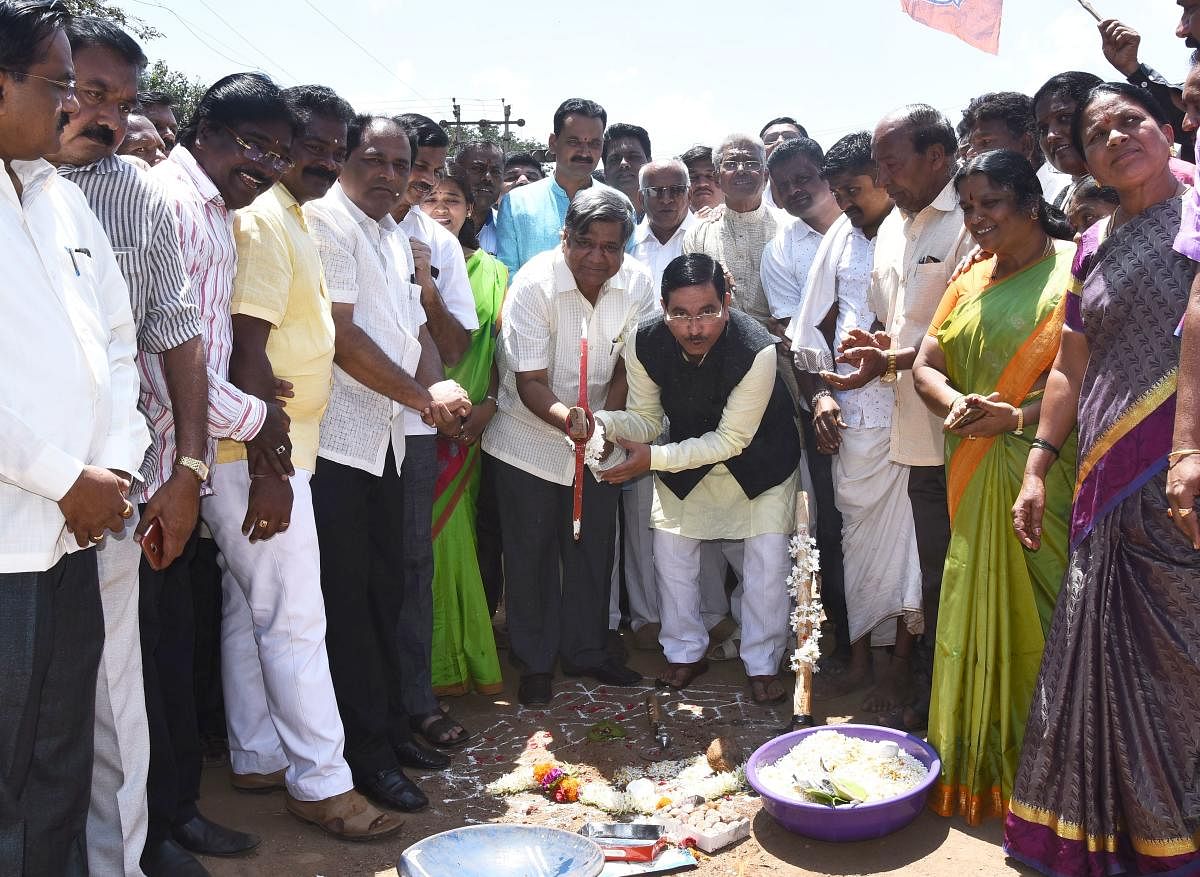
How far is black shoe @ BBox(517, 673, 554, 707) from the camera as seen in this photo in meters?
5.01

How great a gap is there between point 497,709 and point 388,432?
1.61m

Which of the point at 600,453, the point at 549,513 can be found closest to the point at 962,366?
the point at 600,453

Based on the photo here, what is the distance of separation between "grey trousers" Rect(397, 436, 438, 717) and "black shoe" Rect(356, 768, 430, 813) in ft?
1.91

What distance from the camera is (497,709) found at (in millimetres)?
4984

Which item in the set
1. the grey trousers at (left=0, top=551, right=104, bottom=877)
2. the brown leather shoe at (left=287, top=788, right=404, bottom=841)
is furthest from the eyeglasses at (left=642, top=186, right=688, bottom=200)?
the grey trousers at (left=0, top=551, right=104, bottom=877)

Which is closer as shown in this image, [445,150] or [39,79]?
[39,79]

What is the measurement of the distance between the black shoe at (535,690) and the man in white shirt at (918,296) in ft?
5.30

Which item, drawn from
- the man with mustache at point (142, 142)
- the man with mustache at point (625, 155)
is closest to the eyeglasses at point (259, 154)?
the man with mustache at point (142, 142)

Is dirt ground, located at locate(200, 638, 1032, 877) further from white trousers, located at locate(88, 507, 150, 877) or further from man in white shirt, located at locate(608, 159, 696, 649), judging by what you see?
man in white shirt, located at locate(608, 159, 696, 649)

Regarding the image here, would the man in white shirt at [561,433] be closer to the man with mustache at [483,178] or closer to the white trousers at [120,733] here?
the man with mustache at [483,178]

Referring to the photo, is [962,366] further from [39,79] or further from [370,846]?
[39,79]

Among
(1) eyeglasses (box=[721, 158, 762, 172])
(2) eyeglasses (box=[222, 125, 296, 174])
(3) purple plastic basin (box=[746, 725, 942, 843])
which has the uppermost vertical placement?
(1) eyeglasses (box=[721, 158, 762, 172])

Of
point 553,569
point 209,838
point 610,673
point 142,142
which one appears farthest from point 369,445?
point 142,142

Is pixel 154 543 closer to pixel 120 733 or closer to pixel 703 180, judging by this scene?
pixel 120 733
